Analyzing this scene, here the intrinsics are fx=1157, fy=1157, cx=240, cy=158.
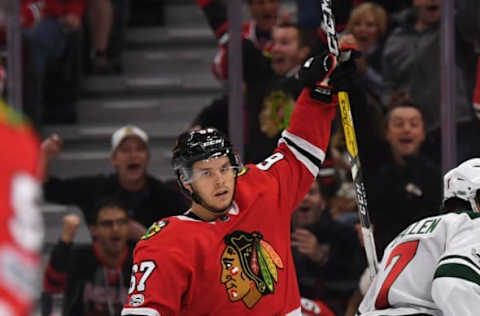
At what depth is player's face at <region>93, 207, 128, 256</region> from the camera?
186 inches

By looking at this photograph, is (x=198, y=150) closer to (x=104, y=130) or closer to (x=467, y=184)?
(x=467, y=184)

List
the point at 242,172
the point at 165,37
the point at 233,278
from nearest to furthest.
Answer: the point at 233,278 → the point at 242,172 → the point at 165,37

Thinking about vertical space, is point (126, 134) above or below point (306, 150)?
below

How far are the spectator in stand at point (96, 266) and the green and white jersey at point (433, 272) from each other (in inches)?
62.4

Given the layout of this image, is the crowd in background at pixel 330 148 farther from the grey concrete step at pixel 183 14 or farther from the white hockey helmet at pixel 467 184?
the white hockey helmet at pixel 467 184

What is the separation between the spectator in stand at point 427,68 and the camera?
4629mm

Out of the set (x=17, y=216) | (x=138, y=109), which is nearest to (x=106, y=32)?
(x=138, y=109)

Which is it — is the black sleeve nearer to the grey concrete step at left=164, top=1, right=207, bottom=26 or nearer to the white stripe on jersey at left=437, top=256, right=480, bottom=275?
the grey concrete step at left=164, top=1, right=207, bottom=26

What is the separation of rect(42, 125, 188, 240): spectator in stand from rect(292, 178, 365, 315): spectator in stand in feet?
1.69

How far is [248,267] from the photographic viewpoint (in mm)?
3281

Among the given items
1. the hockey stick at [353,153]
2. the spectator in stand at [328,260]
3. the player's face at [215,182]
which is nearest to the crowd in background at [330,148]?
the spectator in stand at [328,260]

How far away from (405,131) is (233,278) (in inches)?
63.5

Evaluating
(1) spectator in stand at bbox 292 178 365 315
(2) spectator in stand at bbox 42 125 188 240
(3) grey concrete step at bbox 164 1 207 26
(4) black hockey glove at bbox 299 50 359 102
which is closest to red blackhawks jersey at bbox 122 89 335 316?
(4) black hockey glove at bbox 299 50 359 102

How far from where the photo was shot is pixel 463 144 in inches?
180
